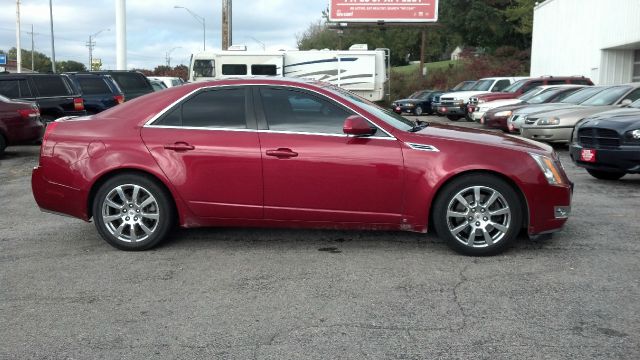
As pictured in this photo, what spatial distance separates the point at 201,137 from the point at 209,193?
496 mm

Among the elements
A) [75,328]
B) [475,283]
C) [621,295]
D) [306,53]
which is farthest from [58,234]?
[306,53]

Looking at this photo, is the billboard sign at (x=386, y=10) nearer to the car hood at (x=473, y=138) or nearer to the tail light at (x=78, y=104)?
the tail light at (x=78, y=104)

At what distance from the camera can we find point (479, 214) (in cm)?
552

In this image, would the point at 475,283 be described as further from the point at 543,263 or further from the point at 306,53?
the point at 306,53

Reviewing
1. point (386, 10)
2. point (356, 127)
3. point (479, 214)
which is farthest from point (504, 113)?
point (386, 10)

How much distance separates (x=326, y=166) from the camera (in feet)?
18.1

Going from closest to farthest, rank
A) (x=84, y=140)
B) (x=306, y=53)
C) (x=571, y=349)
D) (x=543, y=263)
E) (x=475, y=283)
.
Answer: (x=571, y=349) < (x=475, y=283) < (x=543, y=263) < (x=84, y=140) < (x=306, y=53)

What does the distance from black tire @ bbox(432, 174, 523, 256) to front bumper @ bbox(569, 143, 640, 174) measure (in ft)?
13.6

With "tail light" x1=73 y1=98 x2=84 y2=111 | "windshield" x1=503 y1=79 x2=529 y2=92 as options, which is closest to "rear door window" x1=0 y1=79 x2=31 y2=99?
"tail light" x1=73 y1=98 x2=84 y2=111

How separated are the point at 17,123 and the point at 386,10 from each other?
30619 millimetres

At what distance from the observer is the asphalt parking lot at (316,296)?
3805 mm

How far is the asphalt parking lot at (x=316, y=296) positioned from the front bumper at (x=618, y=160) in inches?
93.7

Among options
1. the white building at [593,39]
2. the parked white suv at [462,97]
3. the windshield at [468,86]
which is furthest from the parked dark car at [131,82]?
the white building at [593,39]

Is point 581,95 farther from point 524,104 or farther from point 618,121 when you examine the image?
point 618,121
